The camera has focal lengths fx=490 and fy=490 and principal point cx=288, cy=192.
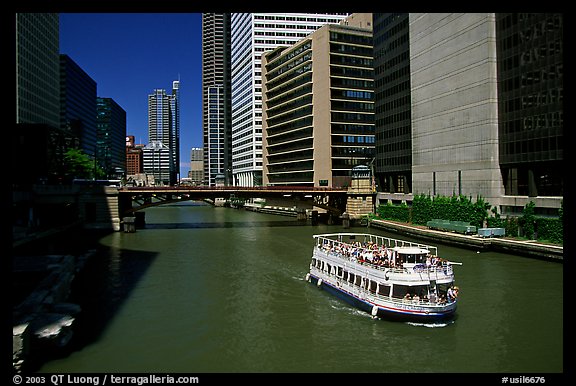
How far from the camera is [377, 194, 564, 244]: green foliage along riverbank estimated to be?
52.3m

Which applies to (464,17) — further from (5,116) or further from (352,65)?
(5,116)

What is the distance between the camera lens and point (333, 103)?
403 feet

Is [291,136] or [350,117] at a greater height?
[350,117]

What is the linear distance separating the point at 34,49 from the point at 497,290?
147675 millimetres

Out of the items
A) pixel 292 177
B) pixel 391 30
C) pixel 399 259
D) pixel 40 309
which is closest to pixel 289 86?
pixel 292 177

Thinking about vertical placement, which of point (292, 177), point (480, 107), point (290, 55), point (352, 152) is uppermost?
point (290, 55)

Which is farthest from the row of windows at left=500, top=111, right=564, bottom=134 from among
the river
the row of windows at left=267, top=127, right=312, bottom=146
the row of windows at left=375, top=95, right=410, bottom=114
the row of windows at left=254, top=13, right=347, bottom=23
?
the row of windows at left=254, top=13, right=347, bottom=23

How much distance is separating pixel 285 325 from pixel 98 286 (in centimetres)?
1933

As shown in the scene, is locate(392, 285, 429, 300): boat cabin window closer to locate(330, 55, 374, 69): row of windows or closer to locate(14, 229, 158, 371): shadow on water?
locate(14, 229, 158, 371): shadow on water

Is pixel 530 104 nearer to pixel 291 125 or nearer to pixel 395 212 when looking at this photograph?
pixel 395 212

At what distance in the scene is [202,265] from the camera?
50.4m

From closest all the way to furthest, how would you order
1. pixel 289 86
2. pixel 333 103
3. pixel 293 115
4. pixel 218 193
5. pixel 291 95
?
pixel 218 193, pixel 333 103, pixel 293 115, pixel 291 95, pixel 289 86

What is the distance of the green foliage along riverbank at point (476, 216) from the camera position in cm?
5234
